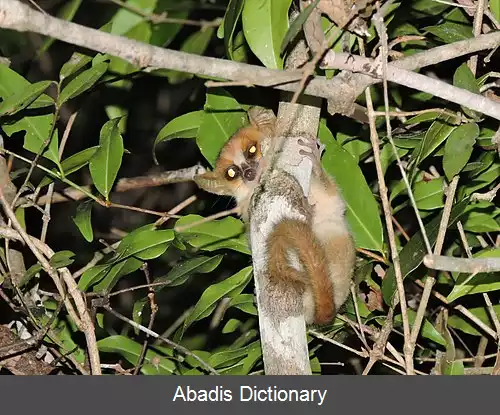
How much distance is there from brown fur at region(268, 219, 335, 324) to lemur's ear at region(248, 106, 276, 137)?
1.54 ft

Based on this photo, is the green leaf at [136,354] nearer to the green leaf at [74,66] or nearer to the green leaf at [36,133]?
the green leaf at [36,133]

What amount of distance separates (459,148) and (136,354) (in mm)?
1244

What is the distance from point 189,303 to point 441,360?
1379 mm

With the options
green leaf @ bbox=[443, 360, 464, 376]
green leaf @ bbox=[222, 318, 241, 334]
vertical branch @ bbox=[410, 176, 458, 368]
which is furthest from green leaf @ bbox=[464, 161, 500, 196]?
green leaf @ bbox=[222, 318, 241, 334]

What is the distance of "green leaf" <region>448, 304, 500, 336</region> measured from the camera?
2.69m

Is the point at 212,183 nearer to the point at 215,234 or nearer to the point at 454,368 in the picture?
the point at 215,234

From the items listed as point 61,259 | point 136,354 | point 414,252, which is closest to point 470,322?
point 414,252

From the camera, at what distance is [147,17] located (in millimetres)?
2447

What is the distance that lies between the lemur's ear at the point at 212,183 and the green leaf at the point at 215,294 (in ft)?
1.60

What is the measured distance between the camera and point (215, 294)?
8.28ft

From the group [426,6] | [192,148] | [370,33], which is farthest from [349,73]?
[192,148]

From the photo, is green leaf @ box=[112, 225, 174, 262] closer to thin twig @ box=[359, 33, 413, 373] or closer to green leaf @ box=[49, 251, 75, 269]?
green leaf @ box=[49, 251, 75, 269]

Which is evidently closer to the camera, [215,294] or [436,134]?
[436,134]

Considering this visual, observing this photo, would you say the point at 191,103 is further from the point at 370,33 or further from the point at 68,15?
the point at 370,33
